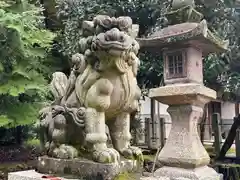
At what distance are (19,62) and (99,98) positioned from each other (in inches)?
185

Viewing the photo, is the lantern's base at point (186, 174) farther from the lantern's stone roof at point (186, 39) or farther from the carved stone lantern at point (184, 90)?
the lantern's stone roof at point (186, 39)

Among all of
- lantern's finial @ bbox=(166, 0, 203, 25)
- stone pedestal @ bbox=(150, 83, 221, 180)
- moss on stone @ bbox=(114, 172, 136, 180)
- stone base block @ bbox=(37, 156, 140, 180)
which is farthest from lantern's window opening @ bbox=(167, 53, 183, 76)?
moss on stone @ bbox=(114, 172, 136, 180)

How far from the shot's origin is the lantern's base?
359cm

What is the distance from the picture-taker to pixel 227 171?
6305 mm

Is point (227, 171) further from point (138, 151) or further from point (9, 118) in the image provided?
point (9, 118)

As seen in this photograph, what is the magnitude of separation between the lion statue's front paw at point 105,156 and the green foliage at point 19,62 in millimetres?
3909

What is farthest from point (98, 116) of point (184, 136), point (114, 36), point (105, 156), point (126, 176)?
point (184, 136)

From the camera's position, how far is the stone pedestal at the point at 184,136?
3.63 m

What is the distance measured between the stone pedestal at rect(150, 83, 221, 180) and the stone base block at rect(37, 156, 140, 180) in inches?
22.8

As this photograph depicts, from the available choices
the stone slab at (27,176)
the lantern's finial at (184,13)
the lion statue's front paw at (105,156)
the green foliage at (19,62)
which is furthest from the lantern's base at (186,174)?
the green foliage at (19,62)

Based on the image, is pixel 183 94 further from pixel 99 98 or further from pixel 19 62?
pixel 19 62

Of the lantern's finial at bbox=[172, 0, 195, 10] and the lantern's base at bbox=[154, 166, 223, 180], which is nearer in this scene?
the lantern's base at bbox=[154, 166, 223, 180]

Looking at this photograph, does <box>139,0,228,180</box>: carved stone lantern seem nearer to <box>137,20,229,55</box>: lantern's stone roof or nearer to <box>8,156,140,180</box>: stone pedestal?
<box>137,20,229,55</box>: lantern's stone roof

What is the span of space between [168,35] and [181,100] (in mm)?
828
